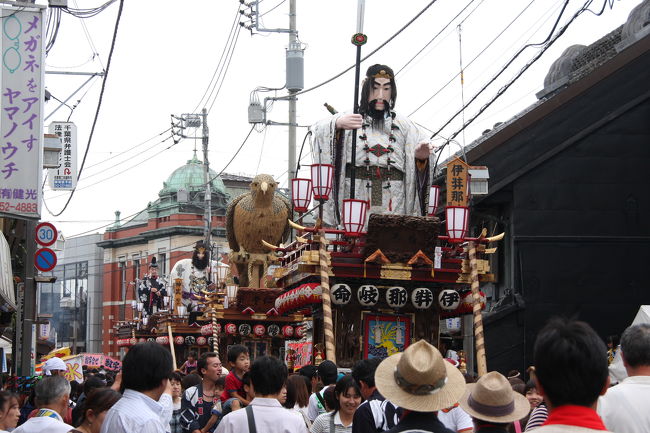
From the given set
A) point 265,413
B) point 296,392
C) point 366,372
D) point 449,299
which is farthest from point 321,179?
point 265,413

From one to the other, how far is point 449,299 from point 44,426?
1173 cm

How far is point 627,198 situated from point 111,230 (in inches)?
2148

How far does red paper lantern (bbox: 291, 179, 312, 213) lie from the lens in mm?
18203

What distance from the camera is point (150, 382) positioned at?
6.20 m

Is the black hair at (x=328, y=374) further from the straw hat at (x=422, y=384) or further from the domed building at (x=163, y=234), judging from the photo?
the domed building at (x=163, y=234)

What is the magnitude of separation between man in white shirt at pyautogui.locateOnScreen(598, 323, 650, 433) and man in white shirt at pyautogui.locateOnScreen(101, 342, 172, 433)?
8.45ft

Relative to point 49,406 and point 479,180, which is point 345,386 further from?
point 479,180

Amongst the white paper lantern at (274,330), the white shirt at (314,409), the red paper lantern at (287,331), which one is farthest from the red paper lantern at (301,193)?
the white paper lantern at (274,330)

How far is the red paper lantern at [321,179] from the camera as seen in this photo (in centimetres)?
1720

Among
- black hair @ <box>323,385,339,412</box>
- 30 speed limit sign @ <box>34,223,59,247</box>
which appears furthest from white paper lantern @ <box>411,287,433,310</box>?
black hair @ <box>323,385,339,412</box>

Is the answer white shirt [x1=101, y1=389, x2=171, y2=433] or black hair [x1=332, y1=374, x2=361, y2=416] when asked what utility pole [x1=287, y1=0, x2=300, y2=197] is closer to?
black hair [x1=332, y1=374, x2=361, y2=416]

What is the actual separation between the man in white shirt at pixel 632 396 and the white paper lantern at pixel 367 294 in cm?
1141

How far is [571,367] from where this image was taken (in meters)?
4.30

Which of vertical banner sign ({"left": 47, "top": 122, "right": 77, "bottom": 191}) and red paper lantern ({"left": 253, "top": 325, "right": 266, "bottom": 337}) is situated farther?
red paper lantern ({"left": 253, "top": 325, "right": 266, "bottom": 337})
